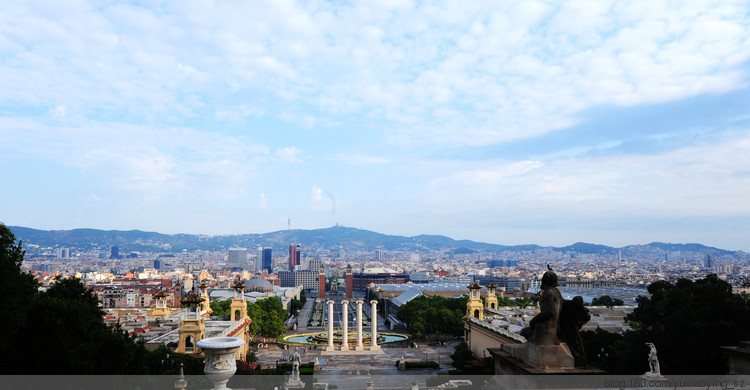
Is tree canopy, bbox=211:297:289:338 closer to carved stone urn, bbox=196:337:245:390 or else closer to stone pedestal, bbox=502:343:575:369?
carved stone urn, bbox=196:337:245:390

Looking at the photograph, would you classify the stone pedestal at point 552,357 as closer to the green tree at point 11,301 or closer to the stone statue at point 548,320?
the stone statue at point 548,320

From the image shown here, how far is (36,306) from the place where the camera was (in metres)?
15.5

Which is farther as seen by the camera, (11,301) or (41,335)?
(41,335)

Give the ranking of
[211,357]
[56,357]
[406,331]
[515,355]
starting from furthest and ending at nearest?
1. [406,331]
2. [56,357]
3. [211,357]
4. [515,355]

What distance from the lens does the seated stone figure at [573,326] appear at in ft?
21.0

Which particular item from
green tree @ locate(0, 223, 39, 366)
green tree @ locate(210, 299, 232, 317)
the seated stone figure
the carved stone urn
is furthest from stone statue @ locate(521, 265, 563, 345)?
green tree @ locate(210, 299, 232, 317)

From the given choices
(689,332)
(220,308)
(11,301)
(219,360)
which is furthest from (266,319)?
(219,360)

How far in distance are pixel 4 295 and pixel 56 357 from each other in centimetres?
295

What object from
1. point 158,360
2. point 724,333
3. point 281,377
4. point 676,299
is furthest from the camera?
point 676,299

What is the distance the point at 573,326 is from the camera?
21.2 feet

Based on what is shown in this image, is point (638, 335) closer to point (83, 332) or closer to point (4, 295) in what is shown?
point (83, 332)

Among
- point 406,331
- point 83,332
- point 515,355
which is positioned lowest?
point 406,331

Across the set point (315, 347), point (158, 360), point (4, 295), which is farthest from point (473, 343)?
point (4, 295)

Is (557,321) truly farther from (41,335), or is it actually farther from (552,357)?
(41,335)
